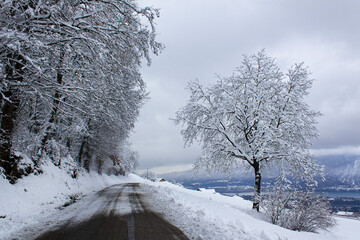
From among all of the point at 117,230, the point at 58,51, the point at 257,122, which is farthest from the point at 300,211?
the point at 58,51

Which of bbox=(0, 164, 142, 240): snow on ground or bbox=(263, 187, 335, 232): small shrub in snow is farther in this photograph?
bbox=(263, 187, 335, 232): small shrub in snow

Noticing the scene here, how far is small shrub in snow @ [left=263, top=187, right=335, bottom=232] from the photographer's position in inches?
396

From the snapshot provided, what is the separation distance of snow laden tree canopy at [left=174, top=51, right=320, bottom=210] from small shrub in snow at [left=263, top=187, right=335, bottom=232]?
153 cm

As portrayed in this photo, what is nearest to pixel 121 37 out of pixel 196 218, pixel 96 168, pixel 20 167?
pixel 196 218

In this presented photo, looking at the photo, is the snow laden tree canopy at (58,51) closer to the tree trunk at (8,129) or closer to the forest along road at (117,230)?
the tree trunk at (8,129)

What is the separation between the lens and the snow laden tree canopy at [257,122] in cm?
1245

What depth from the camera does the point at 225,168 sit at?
1438 centimetres

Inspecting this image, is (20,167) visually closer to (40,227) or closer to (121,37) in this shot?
(40,227)

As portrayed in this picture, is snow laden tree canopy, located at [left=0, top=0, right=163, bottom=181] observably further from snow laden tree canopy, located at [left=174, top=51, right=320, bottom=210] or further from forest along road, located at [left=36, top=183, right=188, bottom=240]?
snow laden tree canopy, located at [left=174, top=51, right=320, bottom=210]

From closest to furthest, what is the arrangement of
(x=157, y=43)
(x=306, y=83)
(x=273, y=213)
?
1. (x=157, y=43)
2. (x=273, y=213)
3. (x=306, y=83)

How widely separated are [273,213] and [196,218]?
18.9 feet

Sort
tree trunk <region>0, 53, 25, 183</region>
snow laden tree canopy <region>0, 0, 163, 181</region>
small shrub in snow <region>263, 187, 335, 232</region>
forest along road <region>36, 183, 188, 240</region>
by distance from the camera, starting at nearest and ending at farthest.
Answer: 1. forest along road <region>36, 183, 188, 240</region>
2. snow laden tree canopy <region>0, 0, 163, 181</region>
3. tree trunk <region>0, 53, 25, 183</region>
4. small shrub in snow <region>263, 187, 335, 232</region>

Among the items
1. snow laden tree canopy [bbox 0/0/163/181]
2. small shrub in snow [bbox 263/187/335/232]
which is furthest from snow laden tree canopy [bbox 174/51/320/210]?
snow laden tree canopy [bbox 0/0/163/181]

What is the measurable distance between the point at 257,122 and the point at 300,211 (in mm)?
5175
